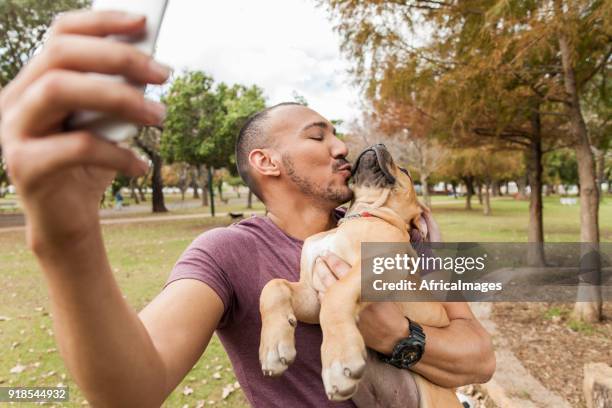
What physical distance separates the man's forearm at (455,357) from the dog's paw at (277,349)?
684mm

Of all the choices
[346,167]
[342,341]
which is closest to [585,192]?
[346,167]

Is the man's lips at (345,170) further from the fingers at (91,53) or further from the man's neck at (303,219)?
the fingers at (91,53)

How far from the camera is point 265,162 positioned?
228 centimetres

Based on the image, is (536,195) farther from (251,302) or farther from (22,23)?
(22,23)

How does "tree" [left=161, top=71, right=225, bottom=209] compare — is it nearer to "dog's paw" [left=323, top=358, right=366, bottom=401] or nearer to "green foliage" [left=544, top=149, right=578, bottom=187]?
"dog's paw" [left=323, top=358, right=366, bottom=401]

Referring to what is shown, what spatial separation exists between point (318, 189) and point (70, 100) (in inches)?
61.0

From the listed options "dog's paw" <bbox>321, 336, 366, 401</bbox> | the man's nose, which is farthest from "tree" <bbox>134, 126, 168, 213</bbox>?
"dog's paw" <bbox>321, 336, 366, 401</bbox>

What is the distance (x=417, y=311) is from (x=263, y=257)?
81cm

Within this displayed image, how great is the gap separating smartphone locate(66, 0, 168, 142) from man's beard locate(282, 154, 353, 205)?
4.86 ft

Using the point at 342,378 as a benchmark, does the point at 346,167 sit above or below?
above

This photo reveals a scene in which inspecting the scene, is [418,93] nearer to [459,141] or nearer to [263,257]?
[459,141]

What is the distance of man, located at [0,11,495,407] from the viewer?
25.8 inches

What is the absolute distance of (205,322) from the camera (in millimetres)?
1722

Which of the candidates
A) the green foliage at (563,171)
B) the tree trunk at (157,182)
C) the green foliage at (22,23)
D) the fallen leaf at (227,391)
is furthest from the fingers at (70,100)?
the green foliage at (563,171)
